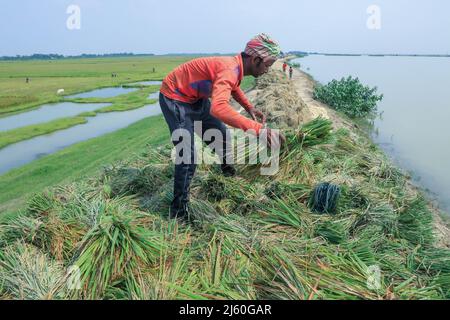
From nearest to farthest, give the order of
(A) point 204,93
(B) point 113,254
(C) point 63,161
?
(B) point 113,254, (A) point 204,93, (C) point 63,161

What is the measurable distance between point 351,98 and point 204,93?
596 inches

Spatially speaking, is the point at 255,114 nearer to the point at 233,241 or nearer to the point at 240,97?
the point at 240,97

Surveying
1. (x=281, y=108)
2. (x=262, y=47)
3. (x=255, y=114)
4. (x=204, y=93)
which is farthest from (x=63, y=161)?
(x=262, y=47)

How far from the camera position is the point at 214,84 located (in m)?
2.94

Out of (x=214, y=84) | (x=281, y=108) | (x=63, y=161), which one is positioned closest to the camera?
(x=214, y=84)

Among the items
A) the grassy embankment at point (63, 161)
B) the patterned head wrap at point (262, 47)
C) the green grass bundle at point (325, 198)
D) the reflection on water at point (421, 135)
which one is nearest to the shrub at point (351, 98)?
the reflection on water at point (421, 135)

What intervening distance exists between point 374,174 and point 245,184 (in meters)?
2.02

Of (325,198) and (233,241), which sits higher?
(325,198)

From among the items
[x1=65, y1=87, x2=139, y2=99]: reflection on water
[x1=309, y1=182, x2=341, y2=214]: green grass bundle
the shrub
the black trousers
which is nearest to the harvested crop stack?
[x1=309, y1=182, x2=341, y2=214]: green grass bundle

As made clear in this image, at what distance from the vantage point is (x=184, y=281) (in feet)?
7.82

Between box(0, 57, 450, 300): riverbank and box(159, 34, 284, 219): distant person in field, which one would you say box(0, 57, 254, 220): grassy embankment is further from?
box(159, 34, 284, 219): distant person in field

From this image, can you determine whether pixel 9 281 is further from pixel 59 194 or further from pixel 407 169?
pixel 407 169

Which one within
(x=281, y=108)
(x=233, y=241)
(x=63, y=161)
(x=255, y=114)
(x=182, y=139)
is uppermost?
(x=281, y=108)

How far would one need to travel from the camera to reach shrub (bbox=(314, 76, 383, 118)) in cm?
1652
